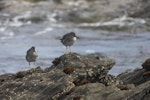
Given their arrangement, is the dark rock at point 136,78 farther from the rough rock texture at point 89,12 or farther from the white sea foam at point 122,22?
the white sea foam at point 122,22

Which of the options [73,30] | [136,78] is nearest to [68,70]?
[136,78]

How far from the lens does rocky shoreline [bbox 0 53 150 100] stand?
49.4 ft

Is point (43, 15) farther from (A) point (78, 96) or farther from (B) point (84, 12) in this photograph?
(A) point (78, 96)

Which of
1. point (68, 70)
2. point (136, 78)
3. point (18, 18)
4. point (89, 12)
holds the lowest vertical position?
point (136, 78)

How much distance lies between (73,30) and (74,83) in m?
46.5

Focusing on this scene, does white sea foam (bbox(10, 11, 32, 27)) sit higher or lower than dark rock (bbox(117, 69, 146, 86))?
higher

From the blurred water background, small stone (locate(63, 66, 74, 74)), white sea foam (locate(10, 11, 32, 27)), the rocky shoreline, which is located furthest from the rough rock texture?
small stone (locate(63, 66, 74, 74))

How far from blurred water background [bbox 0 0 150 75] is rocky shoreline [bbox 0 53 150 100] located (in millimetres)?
11959

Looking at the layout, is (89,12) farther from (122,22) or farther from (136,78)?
(136,78)

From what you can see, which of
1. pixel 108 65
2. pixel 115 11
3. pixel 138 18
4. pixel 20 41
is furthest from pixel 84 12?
pixel 108 65

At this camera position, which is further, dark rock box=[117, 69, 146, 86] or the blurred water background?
the blurred water background

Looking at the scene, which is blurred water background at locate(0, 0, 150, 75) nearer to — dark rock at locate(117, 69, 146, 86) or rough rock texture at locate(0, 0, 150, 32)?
rough rock texture at locate(0, 0, 150, 32)

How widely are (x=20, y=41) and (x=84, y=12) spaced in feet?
79.0

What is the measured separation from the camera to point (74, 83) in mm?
16453
